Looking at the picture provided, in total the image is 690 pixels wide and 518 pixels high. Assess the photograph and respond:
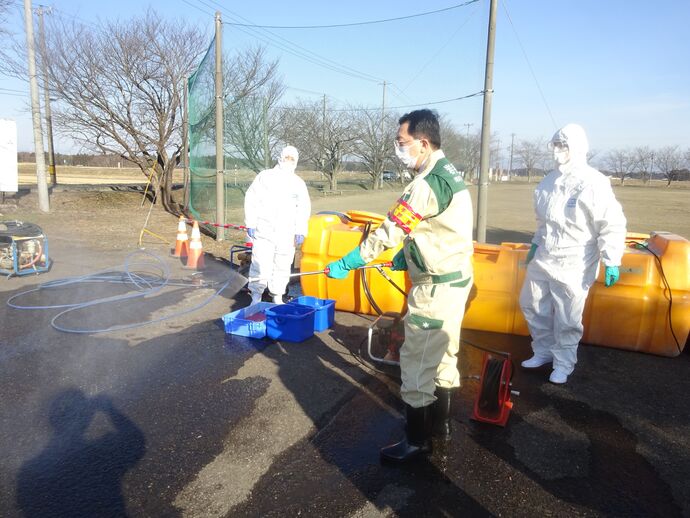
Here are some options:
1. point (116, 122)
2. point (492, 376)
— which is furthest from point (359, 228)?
point (116, 122)

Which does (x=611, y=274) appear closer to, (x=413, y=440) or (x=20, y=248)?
(x=413, y=440)

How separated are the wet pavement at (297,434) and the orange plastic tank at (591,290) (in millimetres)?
239

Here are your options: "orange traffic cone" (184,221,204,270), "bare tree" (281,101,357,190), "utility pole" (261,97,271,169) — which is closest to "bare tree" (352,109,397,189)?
"bare tree" (281,101,357,190)

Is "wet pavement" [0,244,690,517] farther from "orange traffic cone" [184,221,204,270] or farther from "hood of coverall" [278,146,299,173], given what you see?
"orange traffic cone" [184,221,204,270]

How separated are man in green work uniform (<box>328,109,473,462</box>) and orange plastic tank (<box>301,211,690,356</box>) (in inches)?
92.8

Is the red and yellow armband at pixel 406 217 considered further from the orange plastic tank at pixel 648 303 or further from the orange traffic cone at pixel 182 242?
the orange traffic cone at pixel 182 242

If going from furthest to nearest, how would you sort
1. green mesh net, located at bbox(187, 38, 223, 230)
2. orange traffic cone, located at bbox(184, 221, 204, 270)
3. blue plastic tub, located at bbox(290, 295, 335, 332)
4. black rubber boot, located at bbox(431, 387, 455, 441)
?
1. green mesh net, located at bbox(187, 38, 223, 230)
2. orange traffic cone, located at bbox(184, 221, 204, 270)
3. blue plastic tub, located at bbox(290, 295, 335, 332)
4. black rubber boot, located at bbox(431, 387, 455, 441)

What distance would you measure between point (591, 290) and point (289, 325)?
2925 millimetres

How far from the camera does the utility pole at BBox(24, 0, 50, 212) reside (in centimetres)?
1416

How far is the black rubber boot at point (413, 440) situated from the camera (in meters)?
3.03

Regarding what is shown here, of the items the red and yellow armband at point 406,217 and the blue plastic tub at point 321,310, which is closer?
the red and yellow armband at point 406,217

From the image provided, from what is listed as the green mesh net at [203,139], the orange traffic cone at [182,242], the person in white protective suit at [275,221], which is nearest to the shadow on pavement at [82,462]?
the person in white protective suit at [275,221]

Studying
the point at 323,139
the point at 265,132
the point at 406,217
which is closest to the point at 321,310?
the point at 406,217

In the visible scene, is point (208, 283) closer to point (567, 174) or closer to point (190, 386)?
point (190, 386)
